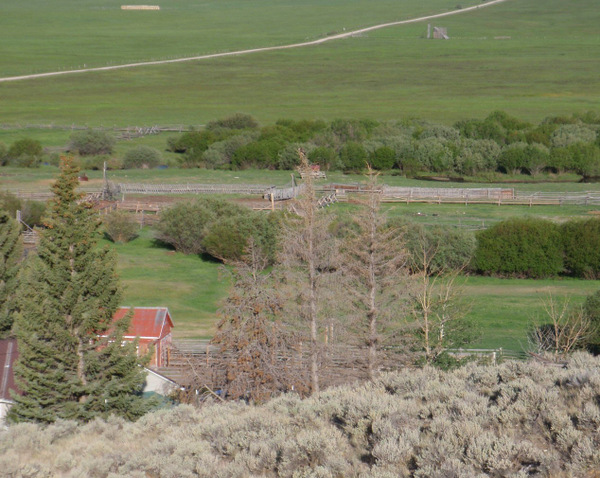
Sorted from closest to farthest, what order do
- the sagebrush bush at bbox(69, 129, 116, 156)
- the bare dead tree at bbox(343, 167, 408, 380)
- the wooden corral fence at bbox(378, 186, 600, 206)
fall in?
1. the bare dead tree at bbox(343, 167, 408, 380)
2. the wooden corral fence at bbox(378, 186, 600, 206)
3. the sagebrush bush at bbox(69, 129, 116, 156)

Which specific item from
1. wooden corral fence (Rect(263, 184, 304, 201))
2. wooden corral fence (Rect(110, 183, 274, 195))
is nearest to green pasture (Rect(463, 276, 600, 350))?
wooden corral fence (Rect(263, 184, 304, 201))

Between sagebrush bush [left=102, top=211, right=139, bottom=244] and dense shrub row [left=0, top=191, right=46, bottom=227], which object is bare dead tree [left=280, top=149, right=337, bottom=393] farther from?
dense shrub row [left=0, top=191, right=46, bottom=227]

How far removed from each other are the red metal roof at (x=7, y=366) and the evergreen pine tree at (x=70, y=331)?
0.73 metres

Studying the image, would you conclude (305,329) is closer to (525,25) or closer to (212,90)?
(212,90)

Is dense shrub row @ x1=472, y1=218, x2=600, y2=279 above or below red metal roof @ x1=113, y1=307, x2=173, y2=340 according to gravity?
below

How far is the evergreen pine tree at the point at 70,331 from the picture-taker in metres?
15.3

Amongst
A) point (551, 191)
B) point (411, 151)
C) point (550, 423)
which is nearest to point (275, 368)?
point (550, 423)

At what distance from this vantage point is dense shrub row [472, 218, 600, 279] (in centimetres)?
3247

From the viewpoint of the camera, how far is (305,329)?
18312 millimetres

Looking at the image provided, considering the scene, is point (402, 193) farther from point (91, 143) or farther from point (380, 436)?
point (380, 436)

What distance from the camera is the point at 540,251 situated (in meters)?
32.6

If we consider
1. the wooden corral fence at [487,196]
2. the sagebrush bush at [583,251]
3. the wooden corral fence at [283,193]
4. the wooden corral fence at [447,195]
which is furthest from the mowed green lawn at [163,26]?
the sagebrush bush at [583,251]

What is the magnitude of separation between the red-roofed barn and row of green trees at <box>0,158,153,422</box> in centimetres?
512

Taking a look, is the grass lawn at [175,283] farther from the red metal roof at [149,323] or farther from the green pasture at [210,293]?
the red metal roof at [149,323]
